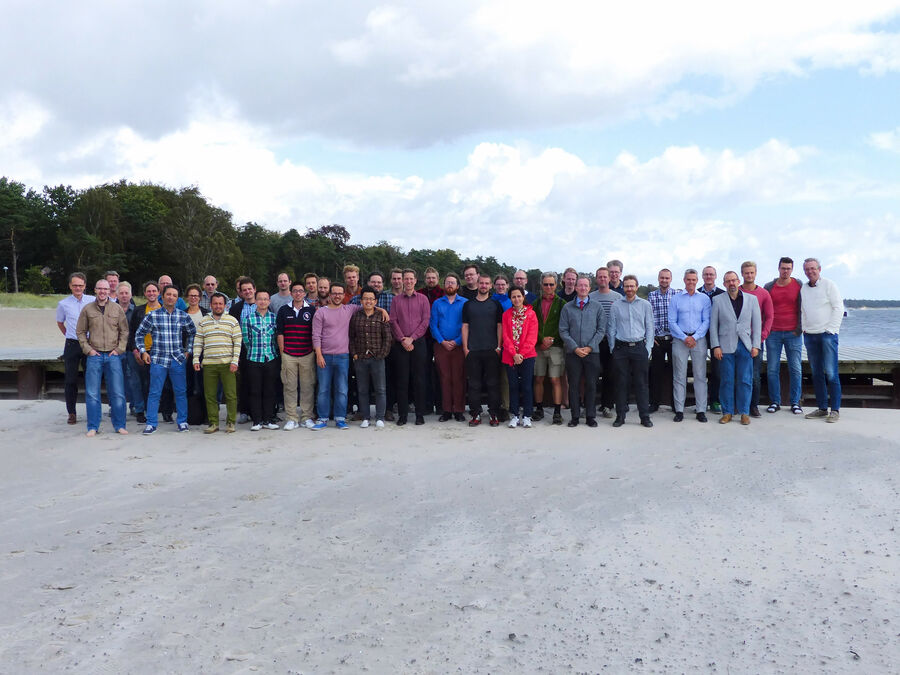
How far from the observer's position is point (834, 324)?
893 cm

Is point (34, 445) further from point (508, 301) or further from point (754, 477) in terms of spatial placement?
point (754, 477)

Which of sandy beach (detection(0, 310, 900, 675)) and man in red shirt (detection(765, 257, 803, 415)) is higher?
man in red shirt (detection(765, 257, 803, 415))

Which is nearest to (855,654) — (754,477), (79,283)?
(754,477)

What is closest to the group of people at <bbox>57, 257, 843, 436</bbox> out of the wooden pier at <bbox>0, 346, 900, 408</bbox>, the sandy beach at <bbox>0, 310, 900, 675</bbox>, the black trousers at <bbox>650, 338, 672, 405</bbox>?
the black trousers at <bbox>650, 338, 672, 405</bbox>

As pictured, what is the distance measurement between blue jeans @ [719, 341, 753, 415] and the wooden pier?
1083mm

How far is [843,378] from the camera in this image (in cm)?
1212

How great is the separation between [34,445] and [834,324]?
10.1 meters

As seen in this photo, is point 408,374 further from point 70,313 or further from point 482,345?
point 70,313

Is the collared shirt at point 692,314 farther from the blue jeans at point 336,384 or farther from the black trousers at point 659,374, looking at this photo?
the blue jeans at point 336,384

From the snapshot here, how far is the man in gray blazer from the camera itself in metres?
8.87

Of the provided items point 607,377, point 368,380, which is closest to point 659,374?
point 607,377

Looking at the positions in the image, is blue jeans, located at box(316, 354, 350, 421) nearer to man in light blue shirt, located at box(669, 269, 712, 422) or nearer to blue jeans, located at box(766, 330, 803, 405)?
man in light blue shirt, located at box(669, 269, 712, 422)

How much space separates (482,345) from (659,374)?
2.86 meters

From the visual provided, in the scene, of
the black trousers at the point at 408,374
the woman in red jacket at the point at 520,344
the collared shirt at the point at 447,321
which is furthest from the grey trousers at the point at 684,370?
the black trousers at the point at 408,374
